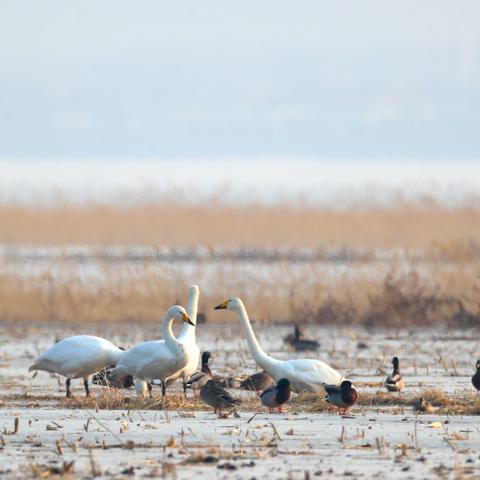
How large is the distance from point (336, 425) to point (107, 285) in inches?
598

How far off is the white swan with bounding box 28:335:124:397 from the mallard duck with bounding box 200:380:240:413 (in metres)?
2.19

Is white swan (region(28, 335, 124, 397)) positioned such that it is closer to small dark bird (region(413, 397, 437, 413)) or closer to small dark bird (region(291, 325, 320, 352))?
small dark bird (region(413, 397, 437, 413))

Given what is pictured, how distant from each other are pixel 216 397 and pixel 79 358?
8.10ft

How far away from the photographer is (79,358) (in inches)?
567

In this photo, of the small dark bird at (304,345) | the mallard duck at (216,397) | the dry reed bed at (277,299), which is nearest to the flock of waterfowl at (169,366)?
the mallard duck at (216,397)

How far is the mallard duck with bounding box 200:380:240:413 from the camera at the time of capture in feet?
40.3

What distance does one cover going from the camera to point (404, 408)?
1276 cm

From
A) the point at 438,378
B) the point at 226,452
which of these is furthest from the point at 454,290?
the point at 226,452

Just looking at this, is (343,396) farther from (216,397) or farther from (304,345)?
(304,345)

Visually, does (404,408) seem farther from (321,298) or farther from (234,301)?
(321,298)

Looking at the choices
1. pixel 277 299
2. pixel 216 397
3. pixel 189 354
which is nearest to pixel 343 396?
pixel 216 397

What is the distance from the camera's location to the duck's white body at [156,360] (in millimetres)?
13922

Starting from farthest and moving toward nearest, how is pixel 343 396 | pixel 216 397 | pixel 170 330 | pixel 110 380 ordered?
pixel 110 380, pixel 170 330, pixel 216 397, pixel 343 396

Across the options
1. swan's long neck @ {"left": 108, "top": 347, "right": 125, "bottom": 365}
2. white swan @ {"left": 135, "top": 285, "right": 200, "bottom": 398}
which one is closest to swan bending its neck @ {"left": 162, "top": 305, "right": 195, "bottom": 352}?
white swan @ {"left": 135, "top": 285, "right": 200, "bottom": 398}
